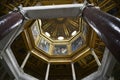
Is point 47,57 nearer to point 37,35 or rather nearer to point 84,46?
point 37,35

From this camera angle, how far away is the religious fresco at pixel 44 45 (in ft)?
42.2

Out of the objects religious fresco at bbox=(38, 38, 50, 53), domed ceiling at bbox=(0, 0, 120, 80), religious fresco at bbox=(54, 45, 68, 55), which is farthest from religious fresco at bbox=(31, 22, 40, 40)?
religious fresco at bbox=(54, 45, 68, 55)

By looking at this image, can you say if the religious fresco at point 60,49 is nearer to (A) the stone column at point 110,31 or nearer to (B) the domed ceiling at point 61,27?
(B) the domed ceiling at point 61,27

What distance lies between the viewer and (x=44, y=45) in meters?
13.3

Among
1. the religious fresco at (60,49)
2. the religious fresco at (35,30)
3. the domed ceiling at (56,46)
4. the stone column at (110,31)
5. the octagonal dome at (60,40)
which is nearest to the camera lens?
the stone column at (110,31)

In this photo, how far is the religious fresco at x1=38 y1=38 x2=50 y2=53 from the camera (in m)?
12.9

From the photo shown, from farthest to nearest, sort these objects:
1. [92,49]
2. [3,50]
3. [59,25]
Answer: [59,25] < [92,49] < [3,50]

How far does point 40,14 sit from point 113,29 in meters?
5.01

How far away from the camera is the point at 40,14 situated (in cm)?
877

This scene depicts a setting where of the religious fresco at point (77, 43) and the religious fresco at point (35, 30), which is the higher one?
the religious fresco at point (35, 30)

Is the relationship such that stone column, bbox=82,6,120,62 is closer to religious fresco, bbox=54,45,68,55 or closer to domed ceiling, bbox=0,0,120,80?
domed ceiling, bbox=0,0,120,80

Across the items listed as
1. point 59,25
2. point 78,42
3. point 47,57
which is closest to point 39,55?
point 47,57

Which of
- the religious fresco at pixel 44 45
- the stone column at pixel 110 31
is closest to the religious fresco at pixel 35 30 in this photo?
the religious fresco at pixel 44 45

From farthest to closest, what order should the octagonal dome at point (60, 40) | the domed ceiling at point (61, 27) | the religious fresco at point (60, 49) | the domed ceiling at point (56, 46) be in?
the domed ceiling at point (61, 27)
the religious fresco at point (60, 49)
the octagonal dome at point (60, 40)
the domed ceiling at point (56, 46)
